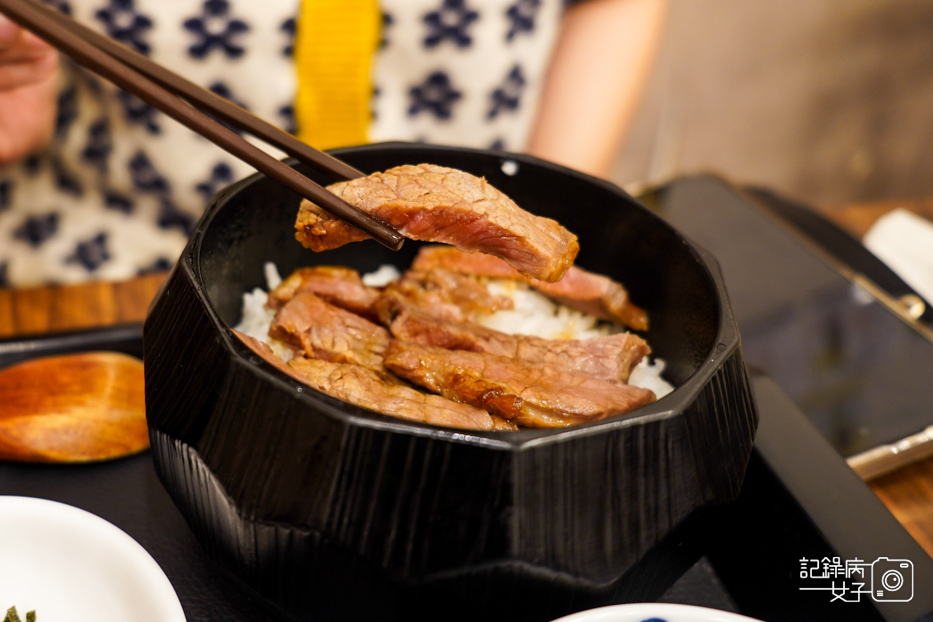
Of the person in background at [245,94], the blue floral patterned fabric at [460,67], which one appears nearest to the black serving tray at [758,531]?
the person in background at [245,94]

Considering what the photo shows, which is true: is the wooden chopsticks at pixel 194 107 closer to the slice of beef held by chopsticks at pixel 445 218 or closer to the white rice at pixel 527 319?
the slice of beef held by chopsticks at pixel 445 218

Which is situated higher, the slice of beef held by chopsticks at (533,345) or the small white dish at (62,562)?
the slice of beef held by chopsticks at (533,345)

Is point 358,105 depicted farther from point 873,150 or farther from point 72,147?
point 873,150

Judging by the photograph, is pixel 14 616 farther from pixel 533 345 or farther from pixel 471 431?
pixel 533 345

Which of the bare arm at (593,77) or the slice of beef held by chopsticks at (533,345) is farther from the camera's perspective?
the bare arm at (593,77)

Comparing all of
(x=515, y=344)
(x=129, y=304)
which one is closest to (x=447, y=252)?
(x=515, y=344)

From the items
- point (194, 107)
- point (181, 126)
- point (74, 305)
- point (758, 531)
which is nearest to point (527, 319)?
point (758, 531)
